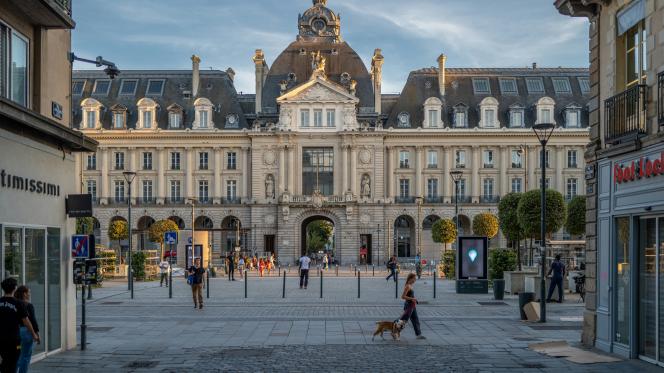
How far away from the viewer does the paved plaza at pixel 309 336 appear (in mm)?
16156

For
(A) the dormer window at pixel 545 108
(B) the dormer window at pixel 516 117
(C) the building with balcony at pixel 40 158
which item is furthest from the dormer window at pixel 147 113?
(C) the building with balcony at pixel 40 158

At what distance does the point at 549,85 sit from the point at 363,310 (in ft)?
217

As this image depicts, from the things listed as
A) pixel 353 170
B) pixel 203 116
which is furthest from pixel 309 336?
pixel 203 116

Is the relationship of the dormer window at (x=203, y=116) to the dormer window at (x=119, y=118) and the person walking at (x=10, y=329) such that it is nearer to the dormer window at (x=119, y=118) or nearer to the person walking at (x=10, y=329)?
the dormer window at (x=119, y=118)

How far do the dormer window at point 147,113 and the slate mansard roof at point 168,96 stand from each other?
102 cm

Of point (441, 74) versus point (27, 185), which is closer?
point (27, 185)

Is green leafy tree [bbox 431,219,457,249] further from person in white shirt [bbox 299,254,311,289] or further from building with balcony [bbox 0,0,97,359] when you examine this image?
Answer: building with balcony [bbox 0,0,97,359]

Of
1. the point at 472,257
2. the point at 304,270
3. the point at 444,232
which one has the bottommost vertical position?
the point at 304,270

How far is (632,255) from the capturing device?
16.4 metres

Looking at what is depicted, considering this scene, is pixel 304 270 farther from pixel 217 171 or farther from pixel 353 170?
pixel 217 171

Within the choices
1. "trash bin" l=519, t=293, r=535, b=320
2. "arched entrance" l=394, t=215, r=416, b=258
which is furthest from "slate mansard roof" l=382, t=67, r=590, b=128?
"trash bin" l=519, t=293, r=535, b=320

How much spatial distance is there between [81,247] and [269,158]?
69.2 metres

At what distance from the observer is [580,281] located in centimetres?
3375

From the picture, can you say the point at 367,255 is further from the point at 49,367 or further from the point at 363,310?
the point at 49,367
